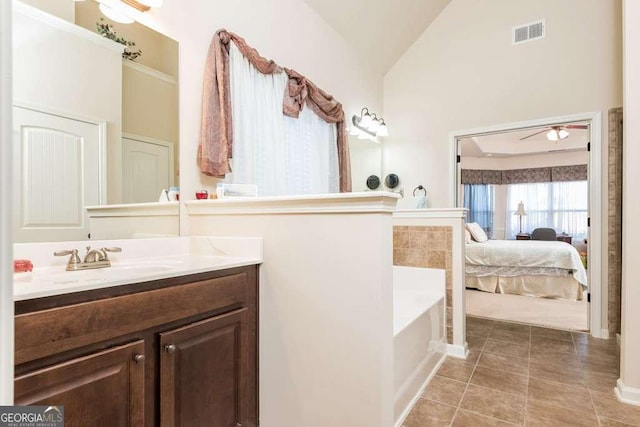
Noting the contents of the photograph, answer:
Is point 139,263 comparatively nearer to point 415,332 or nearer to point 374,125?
point 415,332

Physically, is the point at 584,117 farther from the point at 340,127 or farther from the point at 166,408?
the point at 166,408

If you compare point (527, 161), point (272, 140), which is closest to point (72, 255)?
point (272, 140)

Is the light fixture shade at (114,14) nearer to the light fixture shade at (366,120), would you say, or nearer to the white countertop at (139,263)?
the white countertop at (139,263)

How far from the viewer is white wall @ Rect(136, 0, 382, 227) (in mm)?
1966

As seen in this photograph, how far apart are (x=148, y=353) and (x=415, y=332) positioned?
1.50 metres

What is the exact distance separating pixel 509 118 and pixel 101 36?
3.77m

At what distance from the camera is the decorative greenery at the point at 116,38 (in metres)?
1.62

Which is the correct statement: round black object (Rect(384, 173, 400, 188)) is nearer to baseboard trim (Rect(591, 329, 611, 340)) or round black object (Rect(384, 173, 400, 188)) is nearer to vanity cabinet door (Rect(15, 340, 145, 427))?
baseboard trim (Rect(591, 329, 611, 340))

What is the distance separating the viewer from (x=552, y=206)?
7680 mm

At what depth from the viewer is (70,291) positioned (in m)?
0.98

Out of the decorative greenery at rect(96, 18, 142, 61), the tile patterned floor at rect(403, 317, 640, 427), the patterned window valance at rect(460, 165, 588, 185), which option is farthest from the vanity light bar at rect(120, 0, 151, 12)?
the patterned window valance at rect(460, 165, 588, 185)

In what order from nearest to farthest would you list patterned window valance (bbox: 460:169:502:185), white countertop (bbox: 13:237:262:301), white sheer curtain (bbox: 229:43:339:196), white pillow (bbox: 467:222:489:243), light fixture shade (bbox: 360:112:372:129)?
white countertop (bbox: 13:237:262:301)
white sheer curtain (bbox: 229:43:339:196)
light fixture shade (bbox: 360:112:372:129)
white pillow (bbox: 467:222:489:243)
patterned window valance (bbox: 460:169:502:185)

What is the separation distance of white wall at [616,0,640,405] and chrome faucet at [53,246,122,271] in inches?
110

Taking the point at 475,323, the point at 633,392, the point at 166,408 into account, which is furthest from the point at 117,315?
the point at 475,323
